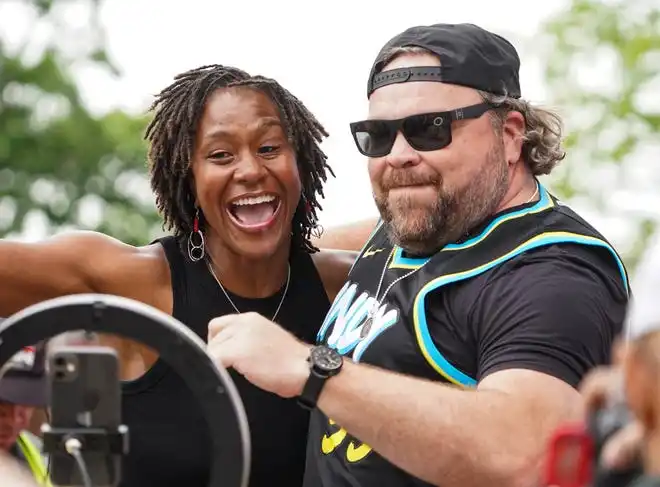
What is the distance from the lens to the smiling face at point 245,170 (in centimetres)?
366

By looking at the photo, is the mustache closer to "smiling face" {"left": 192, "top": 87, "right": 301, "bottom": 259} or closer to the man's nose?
the man's nose

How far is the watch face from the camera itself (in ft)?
8.93

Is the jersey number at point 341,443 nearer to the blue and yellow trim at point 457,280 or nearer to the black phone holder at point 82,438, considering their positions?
the blue and yellow trim at point 457,280

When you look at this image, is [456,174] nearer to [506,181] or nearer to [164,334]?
[506,181]

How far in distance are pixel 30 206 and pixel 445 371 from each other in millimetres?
14955

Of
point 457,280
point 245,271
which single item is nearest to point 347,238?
point 245,271

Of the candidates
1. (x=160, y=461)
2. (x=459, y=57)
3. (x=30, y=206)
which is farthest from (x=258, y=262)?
(x=30, y=206)

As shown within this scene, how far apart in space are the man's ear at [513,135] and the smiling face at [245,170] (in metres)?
0.70

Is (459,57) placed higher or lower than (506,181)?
higher

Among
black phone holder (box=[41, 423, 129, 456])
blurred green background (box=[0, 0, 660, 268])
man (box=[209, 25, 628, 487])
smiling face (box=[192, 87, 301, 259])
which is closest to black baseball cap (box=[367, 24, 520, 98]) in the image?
man (box=[209, 25, 628, 487])

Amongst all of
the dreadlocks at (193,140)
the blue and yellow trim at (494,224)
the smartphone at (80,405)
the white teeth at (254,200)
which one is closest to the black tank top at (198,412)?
the dreadlocks at (193,140)

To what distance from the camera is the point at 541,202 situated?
10.8 feet

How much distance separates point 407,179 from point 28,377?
1.55m

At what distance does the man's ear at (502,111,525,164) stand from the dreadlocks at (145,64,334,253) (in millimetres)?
683
